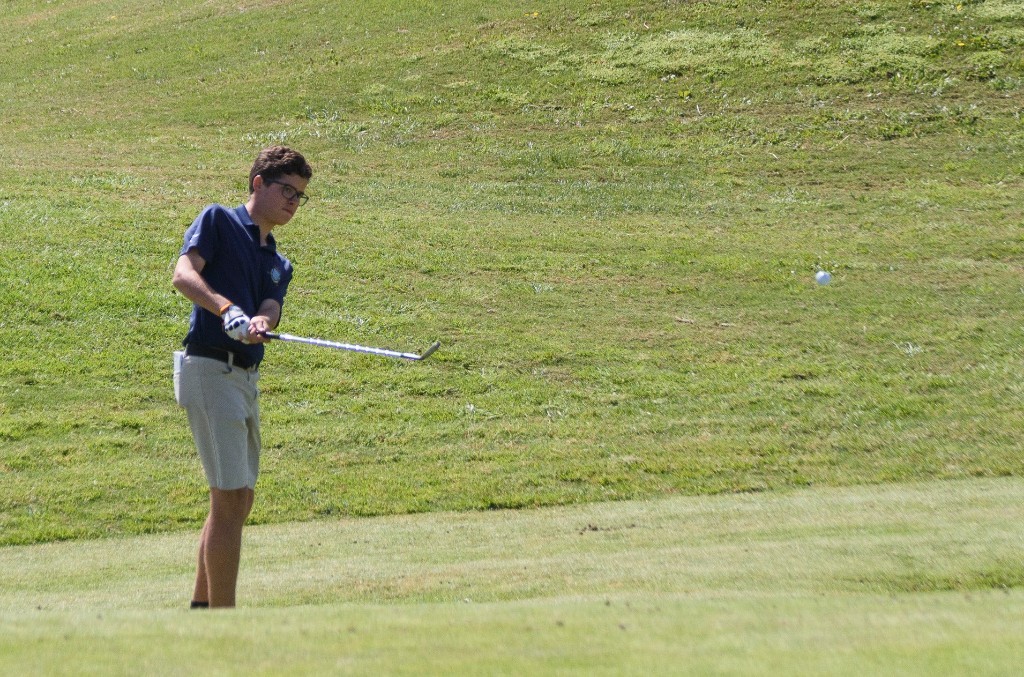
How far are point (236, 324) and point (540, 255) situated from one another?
45.1 feet

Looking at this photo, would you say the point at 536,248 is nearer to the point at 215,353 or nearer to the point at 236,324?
the point at 215,353

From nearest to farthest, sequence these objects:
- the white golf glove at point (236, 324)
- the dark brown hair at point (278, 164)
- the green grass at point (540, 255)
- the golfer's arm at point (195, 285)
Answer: the white golf glove at point (236, 324) < the golfer's arm at point (195, 285) < the dark brown hair at point (278, 164) < the green grass at point (540, 255)

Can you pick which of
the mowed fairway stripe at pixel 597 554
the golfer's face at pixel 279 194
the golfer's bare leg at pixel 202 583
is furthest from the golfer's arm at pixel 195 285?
the mowed fairway stripe at pixel 597 554

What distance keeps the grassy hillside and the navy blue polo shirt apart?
466 centimetres

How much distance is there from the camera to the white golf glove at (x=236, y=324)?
5.22 metres

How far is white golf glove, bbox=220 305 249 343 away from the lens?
5223 mm

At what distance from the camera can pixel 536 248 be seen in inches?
755

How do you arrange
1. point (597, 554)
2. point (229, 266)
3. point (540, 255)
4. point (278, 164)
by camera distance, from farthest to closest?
point (540, 255) → point (597, 554) → point (278, 164) → point (229, 266)

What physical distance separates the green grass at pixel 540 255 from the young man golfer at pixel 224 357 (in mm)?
621

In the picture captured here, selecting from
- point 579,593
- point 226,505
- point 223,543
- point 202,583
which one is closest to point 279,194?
point 226,505

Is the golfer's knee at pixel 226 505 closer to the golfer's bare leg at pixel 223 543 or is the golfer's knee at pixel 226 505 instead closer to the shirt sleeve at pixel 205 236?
the golfer's bare leg at pixel 223 543

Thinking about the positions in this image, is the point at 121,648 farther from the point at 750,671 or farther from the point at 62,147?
the point at 62,147

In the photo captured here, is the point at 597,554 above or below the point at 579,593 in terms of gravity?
below

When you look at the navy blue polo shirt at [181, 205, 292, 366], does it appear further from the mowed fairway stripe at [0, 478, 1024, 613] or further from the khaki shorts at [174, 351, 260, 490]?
the mowed fairway stripe at [0, 478, 1024, 613]
